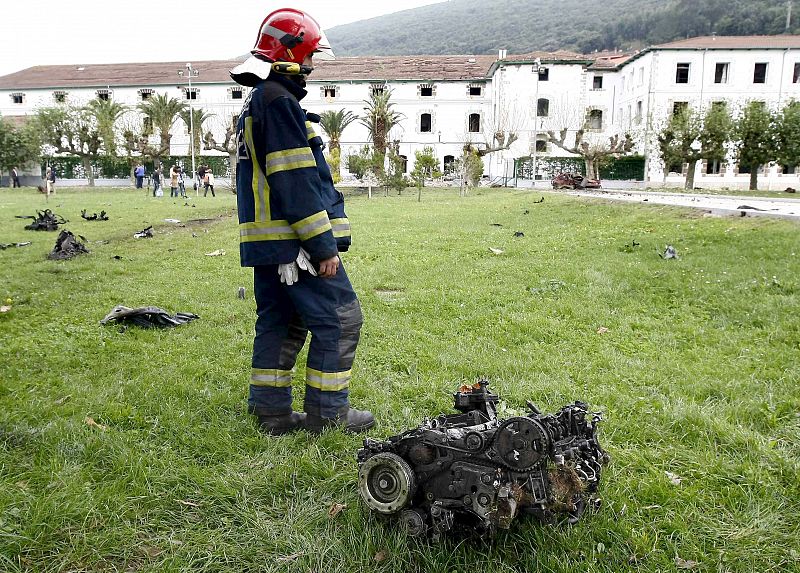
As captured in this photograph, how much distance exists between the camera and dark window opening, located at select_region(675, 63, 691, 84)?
50.3m

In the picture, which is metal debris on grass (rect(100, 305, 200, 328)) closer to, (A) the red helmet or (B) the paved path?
(A) the red helmet

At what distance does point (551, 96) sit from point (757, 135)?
22.0 metres

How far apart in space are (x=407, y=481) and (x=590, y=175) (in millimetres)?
43314

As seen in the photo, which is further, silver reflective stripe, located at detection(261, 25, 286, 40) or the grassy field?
silver reflective stripe, located at detection(261, 25, 286, 40)

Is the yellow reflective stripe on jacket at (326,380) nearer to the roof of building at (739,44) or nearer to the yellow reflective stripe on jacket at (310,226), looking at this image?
the yellow reflective stripe on jacket at (310,226)

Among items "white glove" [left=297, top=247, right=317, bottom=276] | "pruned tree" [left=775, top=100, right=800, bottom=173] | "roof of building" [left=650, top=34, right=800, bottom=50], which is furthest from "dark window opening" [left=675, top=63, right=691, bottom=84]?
"white glove" [left=297, top=247, right=317, bottom=276]

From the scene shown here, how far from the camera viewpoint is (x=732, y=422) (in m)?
3.66

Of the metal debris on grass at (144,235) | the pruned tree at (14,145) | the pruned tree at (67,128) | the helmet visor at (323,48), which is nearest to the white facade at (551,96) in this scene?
the pruned tree at (67,128)

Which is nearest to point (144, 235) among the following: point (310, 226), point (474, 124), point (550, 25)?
point (310, 226)

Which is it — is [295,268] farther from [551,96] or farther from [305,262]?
[551,96]

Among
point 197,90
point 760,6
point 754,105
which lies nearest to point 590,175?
point 754,105

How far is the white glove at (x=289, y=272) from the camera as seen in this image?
333 centimetres

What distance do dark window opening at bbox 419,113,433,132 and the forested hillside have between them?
2238 inches

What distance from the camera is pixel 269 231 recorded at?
335 cm
